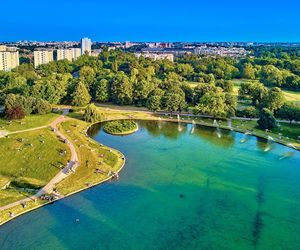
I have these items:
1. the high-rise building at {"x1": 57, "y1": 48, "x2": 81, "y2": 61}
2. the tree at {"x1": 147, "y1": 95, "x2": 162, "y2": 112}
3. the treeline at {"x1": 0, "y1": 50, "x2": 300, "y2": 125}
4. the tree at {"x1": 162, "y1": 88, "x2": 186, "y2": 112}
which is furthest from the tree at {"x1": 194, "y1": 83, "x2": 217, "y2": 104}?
the high-rise building at {"x1": 57, "y1": 48, "x2": 81, "y2": 61}

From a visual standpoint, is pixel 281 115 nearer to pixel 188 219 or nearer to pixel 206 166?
pixel 206 166

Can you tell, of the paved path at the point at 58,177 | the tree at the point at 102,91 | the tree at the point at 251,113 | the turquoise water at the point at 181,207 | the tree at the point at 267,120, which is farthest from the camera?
the tree at the point at 102,91

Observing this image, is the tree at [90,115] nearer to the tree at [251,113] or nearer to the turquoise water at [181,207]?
the turquoise water at [181,207]

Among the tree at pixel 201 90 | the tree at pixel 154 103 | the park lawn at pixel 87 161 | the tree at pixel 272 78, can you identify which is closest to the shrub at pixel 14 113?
the park lawn at pixel 87 161

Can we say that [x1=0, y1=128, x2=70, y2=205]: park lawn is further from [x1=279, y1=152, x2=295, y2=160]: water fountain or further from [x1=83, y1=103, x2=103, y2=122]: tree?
[x1=279, y1=152, x2=295, y2=160]: water fountain

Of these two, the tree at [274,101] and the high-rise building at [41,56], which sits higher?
the high-rise building at [41,56]

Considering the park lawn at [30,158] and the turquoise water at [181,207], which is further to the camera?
the park lawn at [30,158]
